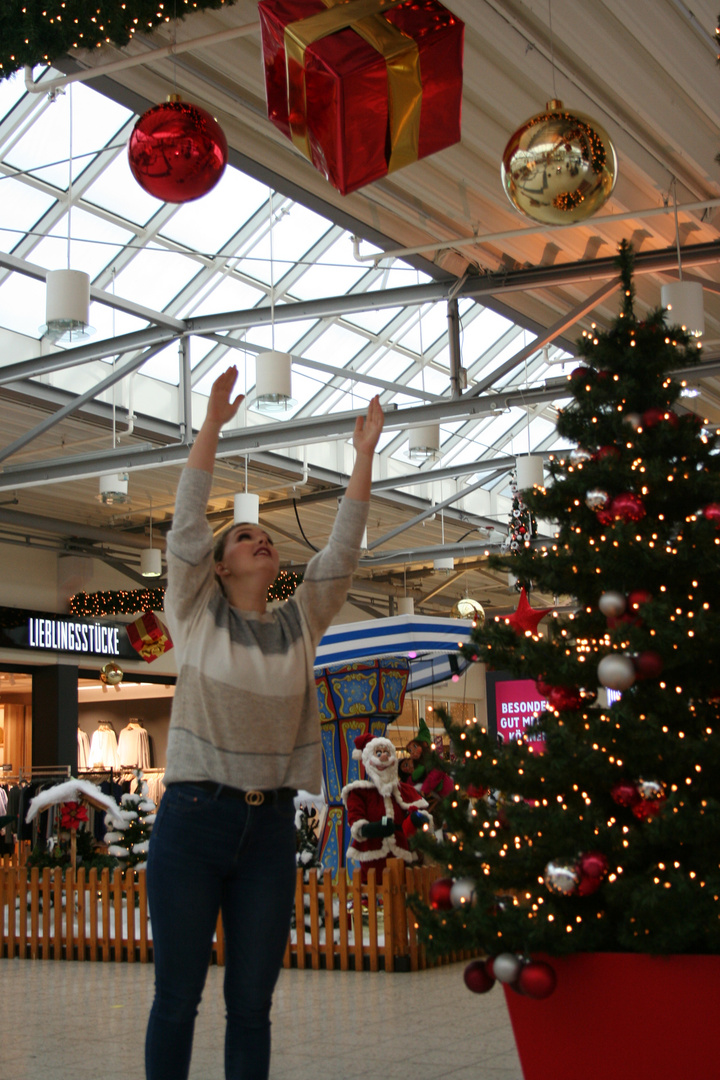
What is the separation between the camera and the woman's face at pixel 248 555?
265 centimetres

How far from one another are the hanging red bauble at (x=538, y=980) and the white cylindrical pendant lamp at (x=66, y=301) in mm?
5778

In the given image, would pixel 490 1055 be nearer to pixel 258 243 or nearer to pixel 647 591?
pixel 647 591

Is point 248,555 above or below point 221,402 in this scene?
below

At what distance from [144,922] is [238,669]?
5097 millimetres

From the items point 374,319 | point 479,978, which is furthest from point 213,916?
point 374,319

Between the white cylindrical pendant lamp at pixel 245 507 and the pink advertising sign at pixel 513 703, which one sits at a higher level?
the white cylindrical pendant lamp at pixel 245 507

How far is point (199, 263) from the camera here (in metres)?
11.5

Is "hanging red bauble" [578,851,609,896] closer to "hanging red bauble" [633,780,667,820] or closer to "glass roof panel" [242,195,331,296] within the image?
"hanging red bauble" [633,780,667,820]

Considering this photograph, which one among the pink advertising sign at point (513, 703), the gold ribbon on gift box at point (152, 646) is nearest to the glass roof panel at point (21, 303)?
the gold ribbon on gift box at point (152, 646)

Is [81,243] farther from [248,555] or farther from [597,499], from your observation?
[248,555]

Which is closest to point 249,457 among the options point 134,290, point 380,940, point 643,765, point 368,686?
point 134,290

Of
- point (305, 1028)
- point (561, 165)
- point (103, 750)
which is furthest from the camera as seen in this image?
point (103, 750)

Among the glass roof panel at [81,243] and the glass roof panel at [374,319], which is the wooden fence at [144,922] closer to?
the glass roof panel at [81,243]

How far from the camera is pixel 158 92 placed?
7102 mm
